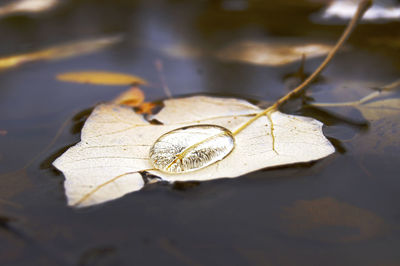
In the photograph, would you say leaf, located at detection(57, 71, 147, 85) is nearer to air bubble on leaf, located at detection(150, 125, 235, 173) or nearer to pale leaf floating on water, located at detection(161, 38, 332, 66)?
pale leaf floating on water, located at detection(161, 38, 332, 66)

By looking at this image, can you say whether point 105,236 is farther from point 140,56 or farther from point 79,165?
point 140,56

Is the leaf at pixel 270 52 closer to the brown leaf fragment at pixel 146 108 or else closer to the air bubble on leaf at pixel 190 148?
the brown leaf fragment at pixel 146 108

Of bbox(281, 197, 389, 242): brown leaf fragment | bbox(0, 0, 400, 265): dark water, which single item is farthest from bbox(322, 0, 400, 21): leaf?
bbox(281, 197, 389, 242): brown leaf fragment

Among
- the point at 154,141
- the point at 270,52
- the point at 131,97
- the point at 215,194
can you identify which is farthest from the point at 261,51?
the point at 215,194

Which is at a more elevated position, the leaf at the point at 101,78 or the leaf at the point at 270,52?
the leaf at the point at 270,52

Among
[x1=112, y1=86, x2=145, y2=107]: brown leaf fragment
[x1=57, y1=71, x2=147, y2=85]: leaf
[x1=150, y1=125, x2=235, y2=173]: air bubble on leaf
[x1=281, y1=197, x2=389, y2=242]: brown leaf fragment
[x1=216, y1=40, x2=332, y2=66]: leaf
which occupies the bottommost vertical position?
[x1=281, y1=197, x2=389, y2=242]: brown leaf fragment

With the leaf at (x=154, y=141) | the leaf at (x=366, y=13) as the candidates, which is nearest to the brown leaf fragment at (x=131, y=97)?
the leaf at (x=154, y=141)
